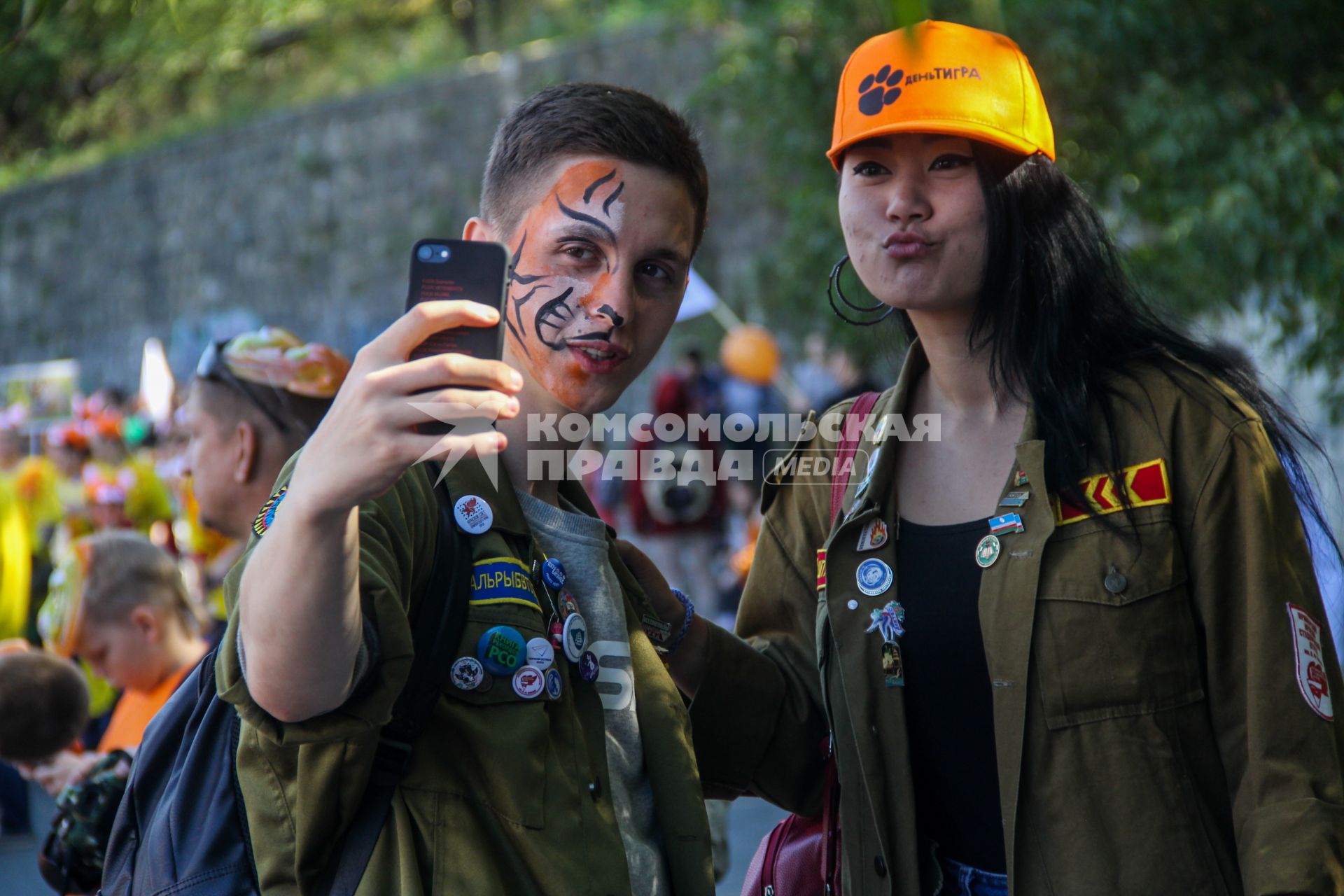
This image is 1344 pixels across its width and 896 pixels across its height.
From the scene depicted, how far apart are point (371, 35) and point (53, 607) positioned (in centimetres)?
2272

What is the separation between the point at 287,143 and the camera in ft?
58.7

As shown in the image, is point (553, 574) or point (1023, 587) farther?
point (1023, 587)

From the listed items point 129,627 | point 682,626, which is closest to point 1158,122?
point 682,626

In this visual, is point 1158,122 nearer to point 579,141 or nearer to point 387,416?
point 579,141

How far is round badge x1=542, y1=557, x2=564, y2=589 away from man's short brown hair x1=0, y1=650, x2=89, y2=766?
82.1 inches

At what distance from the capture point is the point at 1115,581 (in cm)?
219

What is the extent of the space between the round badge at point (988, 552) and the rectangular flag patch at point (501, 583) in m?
0.88

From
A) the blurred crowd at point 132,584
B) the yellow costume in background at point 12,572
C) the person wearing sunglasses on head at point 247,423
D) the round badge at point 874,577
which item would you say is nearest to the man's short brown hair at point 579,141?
the round badge at point 874,577

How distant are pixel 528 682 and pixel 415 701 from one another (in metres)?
0.16

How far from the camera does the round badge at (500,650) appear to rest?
173 cm

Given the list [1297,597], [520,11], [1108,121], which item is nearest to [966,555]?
[1297,597]

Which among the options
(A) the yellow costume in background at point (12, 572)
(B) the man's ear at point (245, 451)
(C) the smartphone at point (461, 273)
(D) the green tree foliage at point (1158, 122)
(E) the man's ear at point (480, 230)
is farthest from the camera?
(A) the yellow costume in background at point (12, 572)

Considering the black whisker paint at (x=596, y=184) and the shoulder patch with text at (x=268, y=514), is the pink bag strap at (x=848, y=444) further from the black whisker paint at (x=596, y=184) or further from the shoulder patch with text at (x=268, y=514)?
the shoulder patch with text at (x=268, y=514)

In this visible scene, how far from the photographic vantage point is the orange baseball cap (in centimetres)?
235
